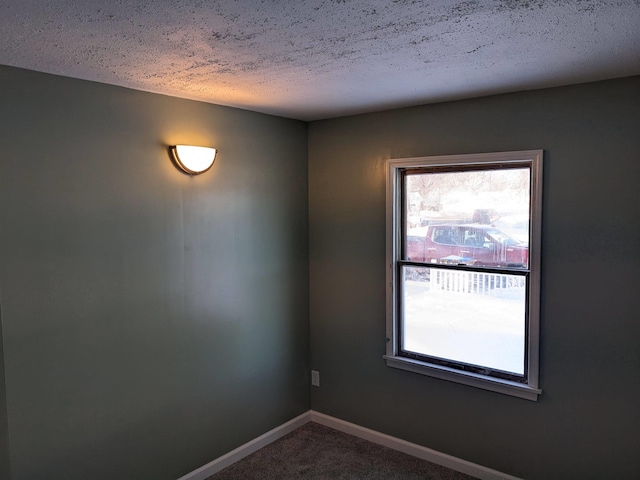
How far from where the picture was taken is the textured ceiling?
1.54 meters

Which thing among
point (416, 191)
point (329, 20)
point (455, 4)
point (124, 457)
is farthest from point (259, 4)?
point (124, 457)

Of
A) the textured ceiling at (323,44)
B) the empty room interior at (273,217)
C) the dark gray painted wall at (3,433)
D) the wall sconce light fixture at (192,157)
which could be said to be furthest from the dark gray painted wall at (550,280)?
the dark gray painted wall at (3,433)

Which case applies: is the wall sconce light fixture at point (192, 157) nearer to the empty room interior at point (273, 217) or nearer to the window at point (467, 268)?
the empty room interior at point (273, 217)

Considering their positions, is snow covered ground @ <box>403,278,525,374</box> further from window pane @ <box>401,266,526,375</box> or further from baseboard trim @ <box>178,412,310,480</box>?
baseboard trim @ <box>178,412,310,480</box>

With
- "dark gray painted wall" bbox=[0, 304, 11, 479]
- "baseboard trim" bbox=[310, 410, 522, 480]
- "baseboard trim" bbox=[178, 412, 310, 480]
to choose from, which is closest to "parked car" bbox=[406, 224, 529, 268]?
"baseboard trim" bbox=[310, 410, 522, 480]

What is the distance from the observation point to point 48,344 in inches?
92.0

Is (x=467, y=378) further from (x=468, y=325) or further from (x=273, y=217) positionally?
(x=273, y=217)

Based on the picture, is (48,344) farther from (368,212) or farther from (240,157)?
(368,212)

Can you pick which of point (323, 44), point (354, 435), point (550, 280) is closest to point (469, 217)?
point (550, 280)

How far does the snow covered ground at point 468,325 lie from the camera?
2.92 metres

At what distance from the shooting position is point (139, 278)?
8.83 feet

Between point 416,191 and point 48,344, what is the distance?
2.28m

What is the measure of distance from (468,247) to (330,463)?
1.67m

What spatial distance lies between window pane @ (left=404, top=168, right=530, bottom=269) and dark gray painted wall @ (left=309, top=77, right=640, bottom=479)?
0.15 metres
